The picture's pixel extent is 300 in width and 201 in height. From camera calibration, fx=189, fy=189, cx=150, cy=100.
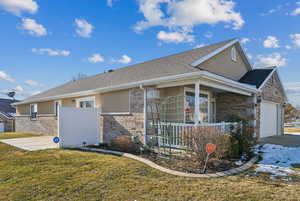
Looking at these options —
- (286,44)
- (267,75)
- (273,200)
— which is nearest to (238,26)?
(267,75)

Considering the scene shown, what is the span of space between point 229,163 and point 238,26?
9.75 m

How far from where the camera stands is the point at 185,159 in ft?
20.3

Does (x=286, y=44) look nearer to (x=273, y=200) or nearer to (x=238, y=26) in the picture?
(x=238, y=26)

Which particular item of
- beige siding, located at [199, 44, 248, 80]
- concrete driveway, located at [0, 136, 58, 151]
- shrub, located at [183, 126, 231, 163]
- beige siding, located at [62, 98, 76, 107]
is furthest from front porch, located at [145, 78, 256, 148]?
beige siding, located at [62, 98, 76, 107]

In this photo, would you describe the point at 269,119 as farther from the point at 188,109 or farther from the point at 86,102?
the point at 86,102

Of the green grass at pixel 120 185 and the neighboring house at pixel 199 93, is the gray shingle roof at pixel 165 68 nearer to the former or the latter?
the neighboring house at pixel 199 93

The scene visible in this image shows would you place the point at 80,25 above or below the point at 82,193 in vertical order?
above

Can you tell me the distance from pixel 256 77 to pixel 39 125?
1640cm

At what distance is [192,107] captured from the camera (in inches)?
360

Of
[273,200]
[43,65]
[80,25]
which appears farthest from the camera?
[43,65]

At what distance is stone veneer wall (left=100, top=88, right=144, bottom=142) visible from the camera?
28.3ft

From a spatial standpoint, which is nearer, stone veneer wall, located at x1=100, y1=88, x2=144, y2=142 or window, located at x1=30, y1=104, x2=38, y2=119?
stone veneer wall, located at x1=100, y1=88, x2=144, y2=142

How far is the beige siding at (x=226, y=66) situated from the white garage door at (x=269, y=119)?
7.96 ft

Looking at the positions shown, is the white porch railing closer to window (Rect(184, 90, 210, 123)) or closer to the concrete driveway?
window (Rect(184, 90, 210, 123))
